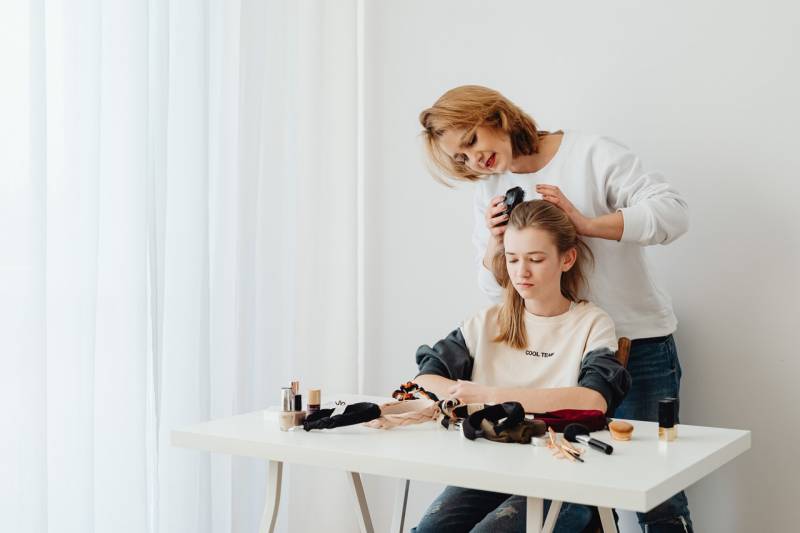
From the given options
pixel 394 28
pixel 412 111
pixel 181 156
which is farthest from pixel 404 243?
pixel 181 156

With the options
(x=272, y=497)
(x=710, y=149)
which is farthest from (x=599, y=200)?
(x=272, y=497)

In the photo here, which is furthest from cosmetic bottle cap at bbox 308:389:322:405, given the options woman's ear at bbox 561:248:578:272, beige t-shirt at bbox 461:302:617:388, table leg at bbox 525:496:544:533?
woman's ear at bbox 561:248:578:272

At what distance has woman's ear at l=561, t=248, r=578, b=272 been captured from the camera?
174 cm

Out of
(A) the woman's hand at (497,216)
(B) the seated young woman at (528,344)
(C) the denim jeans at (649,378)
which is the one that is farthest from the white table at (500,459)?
(A) the woman's hand at (497,216)

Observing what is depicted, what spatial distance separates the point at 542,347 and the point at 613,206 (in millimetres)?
400

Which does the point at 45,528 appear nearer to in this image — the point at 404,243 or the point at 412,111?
the point at 404,243

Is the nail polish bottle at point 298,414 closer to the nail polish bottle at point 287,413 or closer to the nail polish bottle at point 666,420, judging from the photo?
the nail polish bottle at point 287,413

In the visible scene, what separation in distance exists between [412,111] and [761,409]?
4.31ft

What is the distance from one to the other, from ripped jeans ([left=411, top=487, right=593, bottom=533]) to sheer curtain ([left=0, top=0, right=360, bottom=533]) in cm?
69

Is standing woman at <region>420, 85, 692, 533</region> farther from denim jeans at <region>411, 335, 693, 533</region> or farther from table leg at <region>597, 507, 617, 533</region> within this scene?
table leg at <region>597, 507, 617, 533</region>

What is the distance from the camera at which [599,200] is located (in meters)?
1.87

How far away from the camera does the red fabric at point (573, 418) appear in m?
1.40

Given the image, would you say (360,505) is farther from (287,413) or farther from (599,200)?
(599,200)

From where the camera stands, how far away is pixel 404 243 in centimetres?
264
